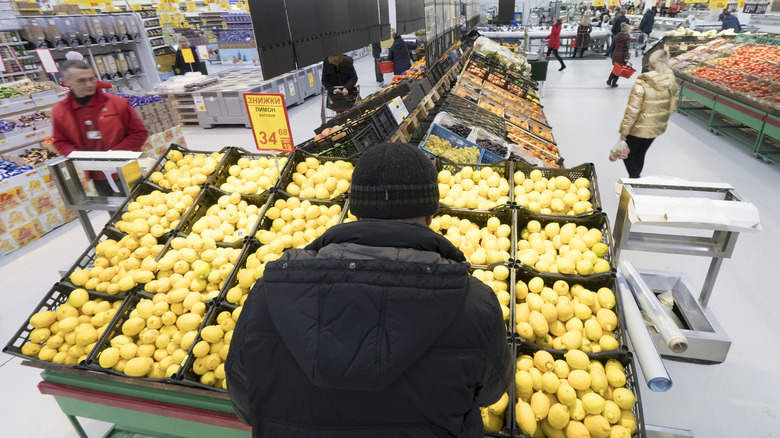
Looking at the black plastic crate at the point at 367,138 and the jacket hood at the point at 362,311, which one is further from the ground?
the jacket hood at the point at 362,311

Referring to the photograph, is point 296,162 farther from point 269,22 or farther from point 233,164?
point 269,22

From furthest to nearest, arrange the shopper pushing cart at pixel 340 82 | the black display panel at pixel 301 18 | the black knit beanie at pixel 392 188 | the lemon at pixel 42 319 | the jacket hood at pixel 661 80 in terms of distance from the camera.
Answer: the shopper pushing cart at pixel 340 82
the jacket hood at pixel 661 80
the black display panel at pixel 301 18
the lemon at pixel 42 319
the black knit beanie at pixel 392 188

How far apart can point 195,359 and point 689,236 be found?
241 cm

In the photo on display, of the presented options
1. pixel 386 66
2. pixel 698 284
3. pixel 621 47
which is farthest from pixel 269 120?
pixel 621 47

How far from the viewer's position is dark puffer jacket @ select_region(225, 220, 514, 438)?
0.86 meters

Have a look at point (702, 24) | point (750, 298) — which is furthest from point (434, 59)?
point (702, 24)

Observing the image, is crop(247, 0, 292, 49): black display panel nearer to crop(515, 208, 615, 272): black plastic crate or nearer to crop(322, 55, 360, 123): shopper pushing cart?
crop(515, 208, 615, 272): black plastic crate

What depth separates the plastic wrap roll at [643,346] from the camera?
1437 mm

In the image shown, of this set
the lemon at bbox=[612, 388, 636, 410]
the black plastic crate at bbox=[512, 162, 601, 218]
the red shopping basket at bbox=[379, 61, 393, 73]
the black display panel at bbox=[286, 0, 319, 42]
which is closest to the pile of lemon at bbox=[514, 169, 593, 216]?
the black plastic crate at bbox=[512, 162, 601, 218]

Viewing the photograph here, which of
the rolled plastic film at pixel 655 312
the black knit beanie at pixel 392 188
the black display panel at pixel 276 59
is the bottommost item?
the rolled plastic film at pixel 655 312

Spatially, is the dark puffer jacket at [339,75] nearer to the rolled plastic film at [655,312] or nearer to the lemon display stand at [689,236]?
the lemon display stand at [689,236]

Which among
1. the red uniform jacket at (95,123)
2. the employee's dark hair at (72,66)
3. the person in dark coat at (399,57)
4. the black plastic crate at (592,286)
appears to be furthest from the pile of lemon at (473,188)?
the person in dark coat at (399,57)

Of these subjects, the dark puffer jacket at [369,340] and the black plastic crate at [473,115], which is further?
the black plastic crate at [473,115]

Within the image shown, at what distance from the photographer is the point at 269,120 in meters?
2.57
